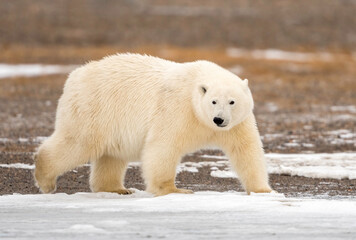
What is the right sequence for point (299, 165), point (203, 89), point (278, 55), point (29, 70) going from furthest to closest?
point (278, 55) < point (29, 70) < point (299, 165) < point (203, 89)

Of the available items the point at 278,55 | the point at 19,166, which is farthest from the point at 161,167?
the point at 278,55

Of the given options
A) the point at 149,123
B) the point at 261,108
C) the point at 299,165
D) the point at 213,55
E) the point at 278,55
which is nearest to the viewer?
the point at 149,123

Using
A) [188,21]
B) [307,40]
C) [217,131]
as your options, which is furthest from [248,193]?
[188,21]

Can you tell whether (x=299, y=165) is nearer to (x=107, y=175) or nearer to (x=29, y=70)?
(x=107, y=175)

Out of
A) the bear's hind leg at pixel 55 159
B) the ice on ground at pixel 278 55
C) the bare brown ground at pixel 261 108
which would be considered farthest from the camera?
the ice on ground at pixel 278 55

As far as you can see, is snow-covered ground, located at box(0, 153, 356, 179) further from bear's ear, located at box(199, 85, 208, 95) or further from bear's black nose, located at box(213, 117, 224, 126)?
bear's black nose, located at box(213, 117, 224, 126)

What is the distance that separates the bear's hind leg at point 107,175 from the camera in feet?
24.9

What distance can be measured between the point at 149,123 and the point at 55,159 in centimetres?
95

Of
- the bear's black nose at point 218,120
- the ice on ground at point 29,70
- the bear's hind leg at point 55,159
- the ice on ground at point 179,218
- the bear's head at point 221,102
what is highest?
the ice on ground at point 29,70

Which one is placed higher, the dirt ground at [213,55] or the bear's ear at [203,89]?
the dirt ground at [213,55]

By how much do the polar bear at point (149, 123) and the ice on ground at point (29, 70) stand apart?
16095 millimetres

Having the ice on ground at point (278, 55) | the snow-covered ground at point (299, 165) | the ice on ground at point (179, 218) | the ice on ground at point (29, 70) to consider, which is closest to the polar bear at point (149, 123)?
the ice on ground at point (179, 218)

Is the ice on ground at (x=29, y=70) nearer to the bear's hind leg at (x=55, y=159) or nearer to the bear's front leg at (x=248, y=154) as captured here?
the bear's hind leg at (x=55, y=159)

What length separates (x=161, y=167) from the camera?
685cm
